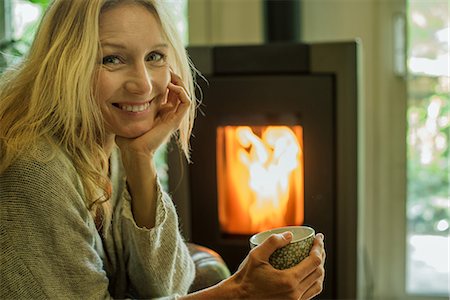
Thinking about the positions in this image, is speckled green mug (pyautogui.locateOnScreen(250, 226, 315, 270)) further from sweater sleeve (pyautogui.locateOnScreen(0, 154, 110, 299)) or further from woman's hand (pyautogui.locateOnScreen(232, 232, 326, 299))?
sweater sleeve (pyautogui.locateOnScreen(0, 154, 110, 299))

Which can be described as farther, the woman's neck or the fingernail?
the woman's neck

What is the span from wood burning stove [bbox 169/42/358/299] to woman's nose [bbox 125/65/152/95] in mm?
999

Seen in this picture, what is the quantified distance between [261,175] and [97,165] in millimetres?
1059

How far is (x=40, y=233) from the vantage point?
1.07 m

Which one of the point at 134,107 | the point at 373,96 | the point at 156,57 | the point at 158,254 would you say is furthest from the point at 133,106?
the point at 373,96

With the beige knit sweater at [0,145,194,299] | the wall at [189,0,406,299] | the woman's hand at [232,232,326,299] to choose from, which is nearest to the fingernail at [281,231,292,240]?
the woman's hand at [232,232,326,299]

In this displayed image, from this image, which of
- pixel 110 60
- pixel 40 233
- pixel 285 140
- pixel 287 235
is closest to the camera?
pixel 287 235

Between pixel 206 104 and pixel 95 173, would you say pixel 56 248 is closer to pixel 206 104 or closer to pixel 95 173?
pixel 95 173

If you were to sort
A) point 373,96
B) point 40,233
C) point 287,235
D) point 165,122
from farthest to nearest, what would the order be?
1. point 373,96
2. point 165,122
3. point 40,233
4. point 287,235

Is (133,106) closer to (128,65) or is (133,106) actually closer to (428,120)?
(128,65)

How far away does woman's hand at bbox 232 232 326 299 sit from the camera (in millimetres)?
966

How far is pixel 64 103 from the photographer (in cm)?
114

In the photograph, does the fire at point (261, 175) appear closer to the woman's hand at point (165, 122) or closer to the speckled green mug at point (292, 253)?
the woman's hand at point (165, 122)

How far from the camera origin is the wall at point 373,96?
101 inches
